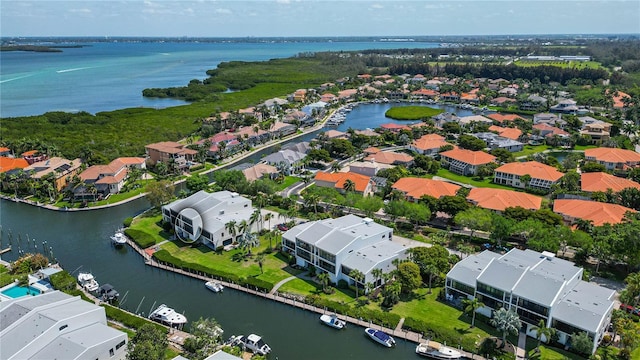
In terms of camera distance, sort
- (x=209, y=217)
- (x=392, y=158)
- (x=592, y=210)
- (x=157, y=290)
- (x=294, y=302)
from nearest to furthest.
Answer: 1. (x=294, y=302)
2. (x=157, y=290)
3. (x=209, y=217)
4. (x=592, y=210)
5. (x=392, y=158)

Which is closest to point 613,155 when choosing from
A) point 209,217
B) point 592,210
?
point 592,210

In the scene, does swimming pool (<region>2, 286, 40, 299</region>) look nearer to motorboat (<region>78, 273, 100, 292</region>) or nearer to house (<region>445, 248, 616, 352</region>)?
motorboat (<region>78, 273, 100, 292</region>)

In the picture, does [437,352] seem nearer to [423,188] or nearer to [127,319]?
[127,319]

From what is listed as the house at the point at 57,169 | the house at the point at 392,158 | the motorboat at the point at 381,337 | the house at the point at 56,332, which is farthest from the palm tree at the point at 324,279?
the house at the point at 57,169

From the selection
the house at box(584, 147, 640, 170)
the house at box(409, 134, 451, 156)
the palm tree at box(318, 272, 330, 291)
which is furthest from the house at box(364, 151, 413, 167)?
the palm tree at box(318, 272, 330, 291)

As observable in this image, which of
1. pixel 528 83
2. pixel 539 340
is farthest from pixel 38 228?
pixel 528 83

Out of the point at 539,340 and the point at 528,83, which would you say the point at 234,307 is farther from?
the point at 528,83

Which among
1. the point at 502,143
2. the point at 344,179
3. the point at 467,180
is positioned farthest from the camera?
the point at 502,143
